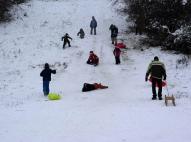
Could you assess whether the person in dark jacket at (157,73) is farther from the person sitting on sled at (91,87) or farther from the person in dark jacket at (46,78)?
the person in dark jacket at (46,78)

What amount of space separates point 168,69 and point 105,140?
12821 mm

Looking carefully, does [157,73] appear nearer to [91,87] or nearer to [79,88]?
[91,87]

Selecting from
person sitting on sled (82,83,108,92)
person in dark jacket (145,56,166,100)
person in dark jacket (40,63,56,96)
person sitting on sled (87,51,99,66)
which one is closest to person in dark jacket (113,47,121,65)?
person sitting on sled (87,51,99,66)

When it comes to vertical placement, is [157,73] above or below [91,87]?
above

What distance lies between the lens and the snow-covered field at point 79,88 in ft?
42.4

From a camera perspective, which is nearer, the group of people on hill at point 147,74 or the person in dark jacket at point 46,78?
the group of people on hill at point 147,74

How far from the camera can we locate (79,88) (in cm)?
2184

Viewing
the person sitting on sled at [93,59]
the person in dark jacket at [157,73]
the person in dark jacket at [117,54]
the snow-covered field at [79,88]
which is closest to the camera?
the snow-covered field at [79,88]

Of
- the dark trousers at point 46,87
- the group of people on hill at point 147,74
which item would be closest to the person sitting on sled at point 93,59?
the group of people on hill at point 147,74

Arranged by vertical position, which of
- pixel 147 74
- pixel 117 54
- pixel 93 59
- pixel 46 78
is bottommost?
pixel 46 78

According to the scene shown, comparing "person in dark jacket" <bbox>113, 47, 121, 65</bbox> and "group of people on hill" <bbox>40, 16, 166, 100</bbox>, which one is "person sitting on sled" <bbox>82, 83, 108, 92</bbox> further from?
"person in dark jacket" <bbox>113, 47, 121, 65</bbox>

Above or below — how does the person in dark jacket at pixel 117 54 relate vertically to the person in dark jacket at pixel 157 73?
above

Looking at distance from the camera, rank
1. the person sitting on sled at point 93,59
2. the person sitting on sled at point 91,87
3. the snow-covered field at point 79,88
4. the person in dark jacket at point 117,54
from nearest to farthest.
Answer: the snow-covered field at point 79,88 < the person sitting on sled at point 91,87 < the person in dark jacket at point 117,54 < the person sitting on sled at point 93,59

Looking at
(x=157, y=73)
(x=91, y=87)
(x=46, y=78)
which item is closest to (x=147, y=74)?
(x=157, y=73)
